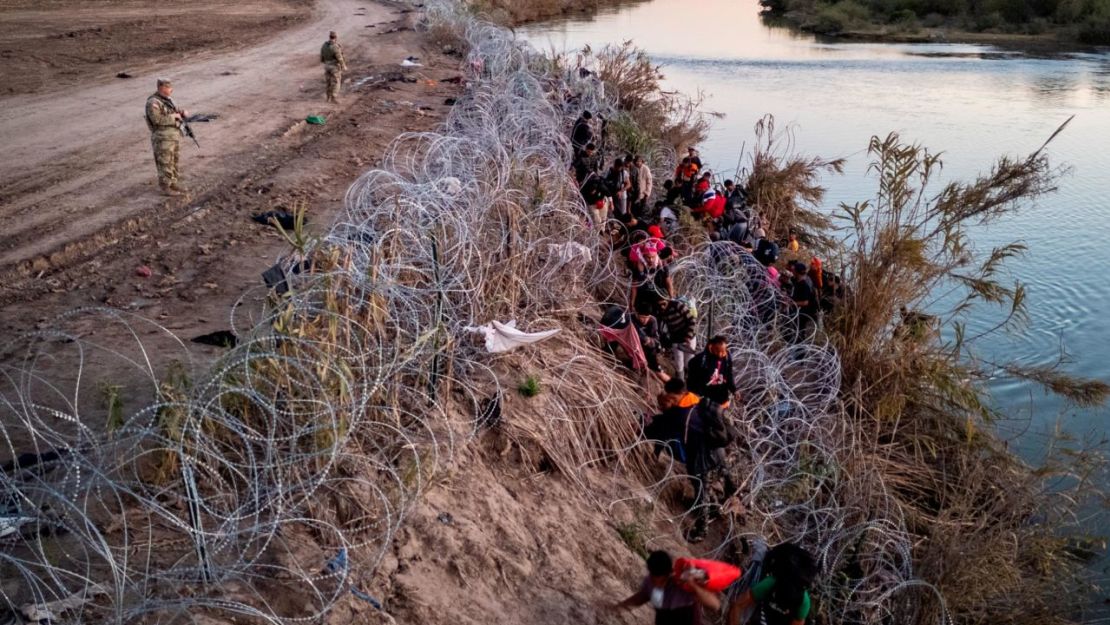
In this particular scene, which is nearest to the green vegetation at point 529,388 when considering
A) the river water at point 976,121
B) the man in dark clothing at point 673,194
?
the river water at point 976,121

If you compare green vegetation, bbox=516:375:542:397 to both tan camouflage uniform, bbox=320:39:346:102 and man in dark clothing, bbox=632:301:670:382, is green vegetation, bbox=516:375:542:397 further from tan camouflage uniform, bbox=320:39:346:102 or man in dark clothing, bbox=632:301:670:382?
tan camouflage uniform, bbox=320:39:346:102

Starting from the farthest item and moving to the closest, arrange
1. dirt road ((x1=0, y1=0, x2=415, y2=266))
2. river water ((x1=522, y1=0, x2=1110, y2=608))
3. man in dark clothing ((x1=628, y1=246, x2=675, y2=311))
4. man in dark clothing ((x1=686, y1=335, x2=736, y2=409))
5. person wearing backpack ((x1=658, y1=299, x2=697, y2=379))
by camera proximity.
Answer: river water ((x1=522, y1=0, x2=1110, y2=608)) → dirt road ((x1=0, y1=0, x2=415, y2=266)) → man in dark clothing ((x1=628, y1=246, x2=675, y2=311)) → person wearing backpack ((x1=658, y1=299, x2=697, y2=379)) → man in dark clothing ((x1=686, y1=335, x2=736, y2=409))

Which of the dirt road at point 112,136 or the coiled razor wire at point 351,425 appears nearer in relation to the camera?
the coiled razor wire at point 351,425

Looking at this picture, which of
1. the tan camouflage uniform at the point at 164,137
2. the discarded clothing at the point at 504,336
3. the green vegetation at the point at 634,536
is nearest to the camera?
the green vegetation at the point at 634,536

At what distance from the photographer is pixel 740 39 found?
1585 inches

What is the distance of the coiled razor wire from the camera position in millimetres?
4109

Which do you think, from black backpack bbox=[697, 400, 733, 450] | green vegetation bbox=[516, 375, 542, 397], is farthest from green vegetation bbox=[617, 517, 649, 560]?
green vegetation bbox=[516, 375, 542, 397]

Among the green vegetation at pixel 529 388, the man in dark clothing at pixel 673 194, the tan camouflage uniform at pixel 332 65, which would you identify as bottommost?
the green vegetation at pixel 529 388

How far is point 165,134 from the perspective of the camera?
10.3 meters

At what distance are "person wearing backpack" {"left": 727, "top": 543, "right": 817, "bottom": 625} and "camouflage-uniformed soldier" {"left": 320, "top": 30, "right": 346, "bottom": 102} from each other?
558 inches

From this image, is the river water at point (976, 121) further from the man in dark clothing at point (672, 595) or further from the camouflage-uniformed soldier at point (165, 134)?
the camouflage-uniformed soldier at point (165, 134)

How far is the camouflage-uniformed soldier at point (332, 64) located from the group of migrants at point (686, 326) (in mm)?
5842

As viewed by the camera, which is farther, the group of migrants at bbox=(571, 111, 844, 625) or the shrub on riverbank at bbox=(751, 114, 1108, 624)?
the shrub on riverbank at bbox=(751, 114, 1108, 624)

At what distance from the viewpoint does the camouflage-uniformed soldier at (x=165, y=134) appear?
10.3 metres
